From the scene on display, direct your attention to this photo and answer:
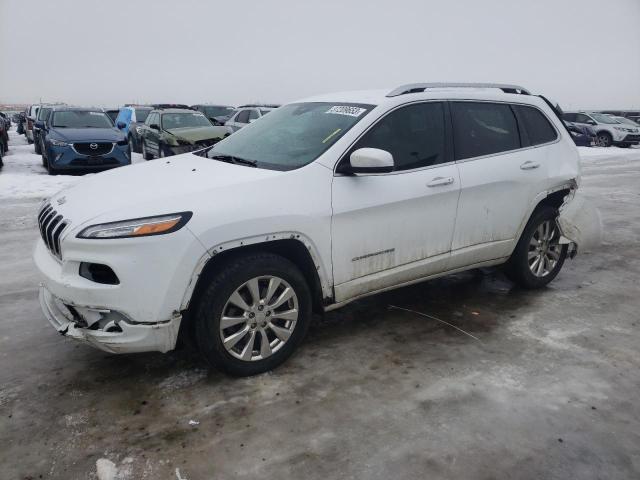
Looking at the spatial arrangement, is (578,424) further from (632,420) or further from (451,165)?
(451,165)

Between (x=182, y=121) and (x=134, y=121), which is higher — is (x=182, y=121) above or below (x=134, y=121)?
above

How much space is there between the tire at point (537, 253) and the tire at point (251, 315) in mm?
2319

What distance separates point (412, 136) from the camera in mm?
3791

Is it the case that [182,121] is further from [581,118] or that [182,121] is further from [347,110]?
[581,118]

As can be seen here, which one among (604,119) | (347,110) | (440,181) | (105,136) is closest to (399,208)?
(440,181)

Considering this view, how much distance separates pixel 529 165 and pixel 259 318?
282 centimetres

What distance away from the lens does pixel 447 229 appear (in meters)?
3.92

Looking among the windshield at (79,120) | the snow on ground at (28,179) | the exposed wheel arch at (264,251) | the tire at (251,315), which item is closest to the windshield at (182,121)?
the windshield at (79,120)

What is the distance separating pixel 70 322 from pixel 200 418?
0.96 metres

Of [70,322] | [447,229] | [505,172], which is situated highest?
[505,172]

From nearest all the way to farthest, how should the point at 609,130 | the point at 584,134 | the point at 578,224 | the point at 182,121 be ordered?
the point at 578,224 < the point at 182,121 < the point at 609,130 < the point at 584,134

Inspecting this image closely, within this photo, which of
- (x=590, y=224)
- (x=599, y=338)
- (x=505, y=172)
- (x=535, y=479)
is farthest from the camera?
(x=590, y=224)

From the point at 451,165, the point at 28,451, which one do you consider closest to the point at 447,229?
the point at 451,165

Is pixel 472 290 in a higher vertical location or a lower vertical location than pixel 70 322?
lower
